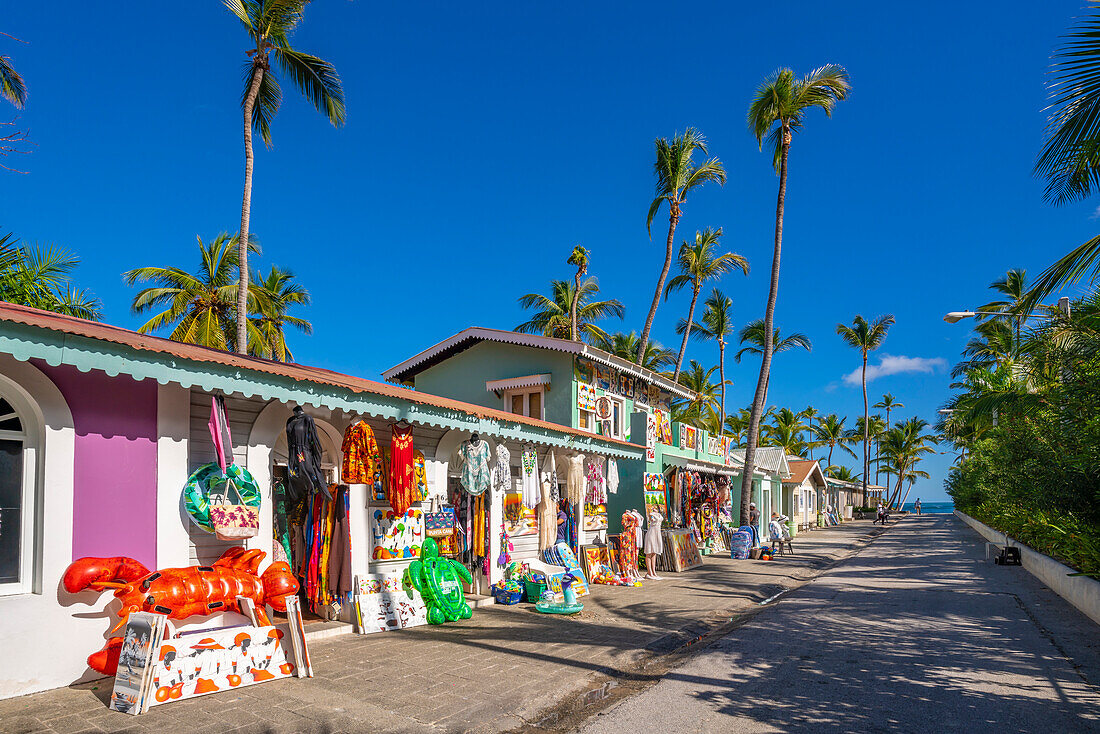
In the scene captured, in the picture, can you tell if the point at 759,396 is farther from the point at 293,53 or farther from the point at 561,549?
the point at 293,53

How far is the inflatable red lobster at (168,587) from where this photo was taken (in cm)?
613

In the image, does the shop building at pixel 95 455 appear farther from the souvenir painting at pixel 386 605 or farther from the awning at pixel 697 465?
the awning at pixel 697 465

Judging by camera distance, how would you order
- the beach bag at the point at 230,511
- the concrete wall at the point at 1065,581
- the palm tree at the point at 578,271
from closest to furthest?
the beach bag at the point at 230,511, the concrete wall at the point at 1065,581, the palm tree at the point at 578,271

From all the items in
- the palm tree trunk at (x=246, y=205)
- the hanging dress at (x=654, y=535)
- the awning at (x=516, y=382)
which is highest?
the palm tree trunk at (x=246, y=205)

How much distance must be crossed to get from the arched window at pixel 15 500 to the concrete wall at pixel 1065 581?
13049 mm

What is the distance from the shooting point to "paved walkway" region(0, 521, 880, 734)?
546 centimetres

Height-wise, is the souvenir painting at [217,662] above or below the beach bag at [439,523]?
below

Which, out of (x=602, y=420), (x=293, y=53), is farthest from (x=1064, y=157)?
(x=293, y=53)

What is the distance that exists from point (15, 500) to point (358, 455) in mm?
3585

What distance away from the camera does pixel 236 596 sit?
264 inches

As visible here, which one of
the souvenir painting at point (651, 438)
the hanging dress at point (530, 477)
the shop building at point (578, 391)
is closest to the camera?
the hanging dress at point (530, 477)

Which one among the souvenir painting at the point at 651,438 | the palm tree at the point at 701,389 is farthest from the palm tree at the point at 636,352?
the souvenir painting at the point at 651,438

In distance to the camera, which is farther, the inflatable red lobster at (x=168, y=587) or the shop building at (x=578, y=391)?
the shop building at (x=578, y=391)

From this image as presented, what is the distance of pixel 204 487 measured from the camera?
23.4 feet
